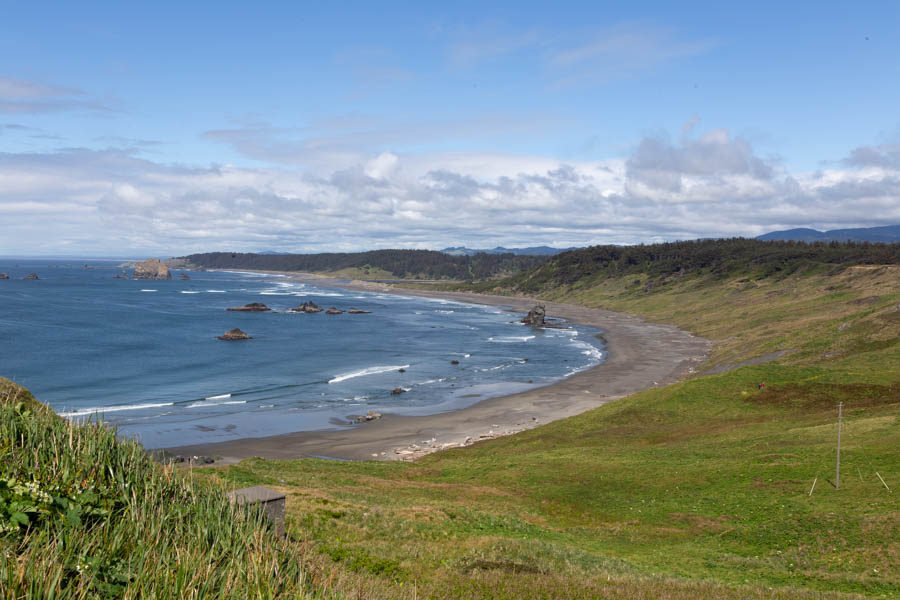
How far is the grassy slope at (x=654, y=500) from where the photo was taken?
1738 centimetres

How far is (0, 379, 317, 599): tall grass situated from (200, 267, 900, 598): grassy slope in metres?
4.00

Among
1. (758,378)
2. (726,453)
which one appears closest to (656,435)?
(726,453)

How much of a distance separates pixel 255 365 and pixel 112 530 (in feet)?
288

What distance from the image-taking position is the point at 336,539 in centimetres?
1931

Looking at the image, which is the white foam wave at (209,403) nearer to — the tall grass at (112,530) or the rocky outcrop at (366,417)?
the rocky outcrop at (366,417)

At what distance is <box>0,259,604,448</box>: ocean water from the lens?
6475 cm

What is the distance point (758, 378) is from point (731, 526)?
34.2 metres

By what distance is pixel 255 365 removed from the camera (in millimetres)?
93312

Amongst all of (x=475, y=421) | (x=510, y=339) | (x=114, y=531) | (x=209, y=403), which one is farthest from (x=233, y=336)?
(x=114, y=531)

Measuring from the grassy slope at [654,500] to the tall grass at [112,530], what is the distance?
400 centimetres

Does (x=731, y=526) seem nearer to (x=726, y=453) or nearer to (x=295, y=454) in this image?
(x=726, y=453)

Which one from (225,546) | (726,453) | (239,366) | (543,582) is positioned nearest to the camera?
(225,546)

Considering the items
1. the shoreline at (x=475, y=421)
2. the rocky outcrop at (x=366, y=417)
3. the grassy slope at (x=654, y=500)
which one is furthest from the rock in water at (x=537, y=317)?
the rocky outcrop at (x=366, y=417)

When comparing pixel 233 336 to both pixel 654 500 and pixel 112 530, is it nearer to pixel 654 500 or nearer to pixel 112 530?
pixel 654 500
